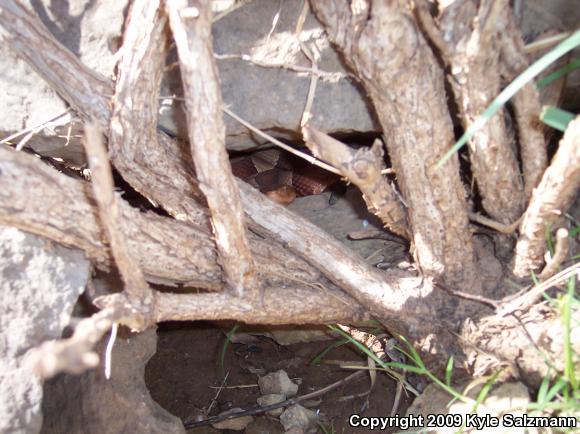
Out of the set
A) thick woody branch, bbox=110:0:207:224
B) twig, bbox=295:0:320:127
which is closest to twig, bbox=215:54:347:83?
twig, bbox=295:0:320:127

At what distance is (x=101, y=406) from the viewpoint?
157 centimetres

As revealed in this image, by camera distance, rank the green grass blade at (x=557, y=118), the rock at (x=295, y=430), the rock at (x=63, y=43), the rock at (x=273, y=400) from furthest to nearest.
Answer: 1. the rock at (x=273, y=400)
2. the rock at (x=295, y=430)
3. the rock at (x=63, y=43)
4. the green grass blade at (x=557, y=118)

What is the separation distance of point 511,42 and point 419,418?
948 millimetres

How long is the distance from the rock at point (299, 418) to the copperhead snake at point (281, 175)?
0.83m

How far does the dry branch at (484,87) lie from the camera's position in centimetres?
113

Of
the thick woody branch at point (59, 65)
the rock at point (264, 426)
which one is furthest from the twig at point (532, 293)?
the thick woody branch at point (59, 65)

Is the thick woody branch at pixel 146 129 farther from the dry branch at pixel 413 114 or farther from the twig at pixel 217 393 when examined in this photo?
the twig at pixel 217 393

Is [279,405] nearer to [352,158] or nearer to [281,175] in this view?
[352,158]

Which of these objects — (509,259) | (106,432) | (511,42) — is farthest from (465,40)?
(106,432)

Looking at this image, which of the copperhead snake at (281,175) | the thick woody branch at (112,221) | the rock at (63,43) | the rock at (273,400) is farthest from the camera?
the copperhead snake at (281,175)

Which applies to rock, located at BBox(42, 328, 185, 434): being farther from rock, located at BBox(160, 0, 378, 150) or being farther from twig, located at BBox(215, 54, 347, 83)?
twig, located at BBox(215, 54, 347, 83)

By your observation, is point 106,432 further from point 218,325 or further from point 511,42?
point 511,42

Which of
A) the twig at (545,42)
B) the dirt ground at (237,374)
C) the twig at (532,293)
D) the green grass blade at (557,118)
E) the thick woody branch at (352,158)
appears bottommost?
the dirt ground at (237,374)

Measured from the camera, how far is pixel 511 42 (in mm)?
1193
